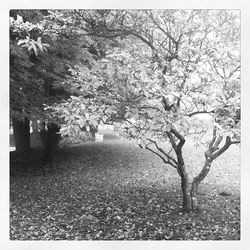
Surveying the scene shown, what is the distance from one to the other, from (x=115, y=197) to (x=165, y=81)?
1403 mm

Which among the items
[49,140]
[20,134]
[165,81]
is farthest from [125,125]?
[20,134]

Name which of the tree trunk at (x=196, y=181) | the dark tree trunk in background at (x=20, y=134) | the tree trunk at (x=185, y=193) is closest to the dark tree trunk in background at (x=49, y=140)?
the dark tree trunk in background at (x=20, y=134)

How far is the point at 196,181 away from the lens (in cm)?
335

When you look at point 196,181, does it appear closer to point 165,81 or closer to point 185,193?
point 185,193

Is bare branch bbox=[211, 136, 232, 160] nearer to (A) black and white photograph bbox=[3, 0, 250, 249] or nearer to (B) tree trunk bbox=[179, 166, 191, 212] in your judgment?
(A) black and white photograph bbox=[3, 0, 250, 249]

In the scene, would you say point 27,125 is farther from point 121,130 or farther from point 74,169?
point 121,130

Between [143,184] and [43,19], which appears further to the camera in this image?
[143,184]

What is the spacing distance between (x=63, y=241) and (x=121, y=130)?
3.76ft

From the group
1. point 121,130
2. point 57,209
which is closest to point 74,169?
point 57,209

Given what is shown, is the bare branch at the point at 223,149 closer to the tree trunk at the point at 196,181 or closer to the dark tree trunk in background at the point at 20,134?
the tree trunk at the point at 196,181

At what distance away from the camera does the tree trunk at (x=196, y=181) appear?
331 centimetres

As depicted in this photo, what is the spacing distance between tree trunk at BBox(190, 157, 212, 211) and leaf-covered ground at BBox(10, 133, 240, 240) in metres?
0.07

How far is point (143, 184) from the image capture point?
3.52 m
